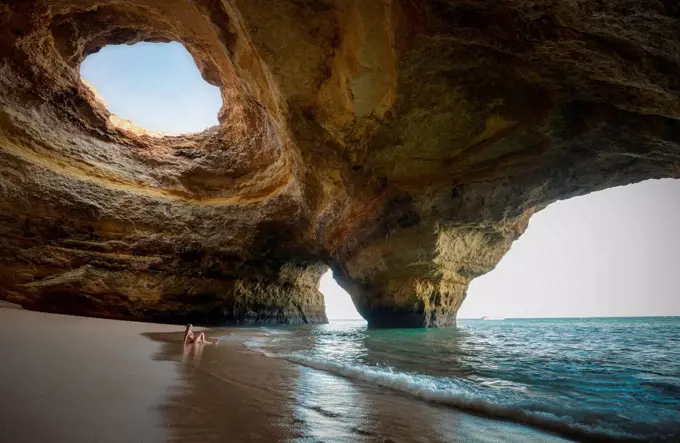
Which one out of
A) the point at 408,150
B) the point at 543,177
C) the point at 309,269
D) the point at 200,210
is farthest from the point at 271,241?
the point at 543,177

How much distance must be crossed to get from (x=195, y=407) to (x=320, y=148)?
7496mm

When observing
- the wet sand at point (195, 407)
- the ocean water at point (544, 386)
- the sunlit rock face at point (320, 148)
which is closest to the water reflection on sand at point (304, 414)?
the wet sand at point (195, 407)

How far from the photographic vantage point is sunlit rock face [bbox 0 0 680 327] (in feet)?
17.9

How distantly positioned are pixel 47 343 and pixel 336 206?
8.18 metres

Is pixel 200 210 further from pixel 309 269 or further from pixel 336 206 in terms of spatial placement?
pixel 309 269

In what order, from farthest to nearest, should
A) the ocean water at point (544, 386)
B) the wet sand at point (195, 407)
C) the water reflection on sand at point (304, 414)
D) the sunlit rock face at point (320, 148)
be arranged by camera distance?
→ the sunlit rock face at point (320, 148) < the ocean water at point (544, 386) < the water reflection on sand at point (304, 414) < the wet sand at point (195, 407)

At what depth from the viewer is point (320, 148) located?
9172 mm

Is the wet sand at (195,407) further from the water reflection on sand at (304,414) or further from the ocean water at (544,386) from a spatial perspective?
the ocean water at (544,386)

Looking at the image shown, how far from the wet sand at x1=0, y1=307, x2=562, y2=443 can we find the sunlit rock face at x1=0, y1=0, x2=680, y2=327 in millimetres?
4118

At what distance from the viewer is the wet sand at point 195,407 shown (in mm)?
1823

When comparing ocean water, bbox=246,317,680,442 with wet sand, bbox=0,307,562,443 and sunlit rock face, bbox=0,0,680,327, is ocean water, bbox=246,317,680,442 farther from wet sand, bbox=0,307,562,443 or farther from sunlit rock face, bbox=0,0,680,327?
sunlit rock face, bbox=0,0,680,327

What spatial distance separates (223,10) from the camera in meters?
7.18

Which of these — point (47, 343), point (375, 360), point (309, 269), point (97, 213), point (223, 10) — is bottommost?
point (375, 360)

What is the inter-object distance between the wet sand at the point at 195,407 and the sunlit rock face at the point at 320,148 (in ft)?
13.5
